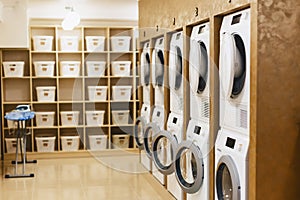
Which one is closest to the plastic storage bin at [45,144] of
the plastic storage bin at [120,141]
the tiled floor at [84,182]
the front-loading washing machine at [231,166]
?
the tiled floor at [84,182]

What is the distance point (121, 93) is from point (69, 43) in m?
1.27

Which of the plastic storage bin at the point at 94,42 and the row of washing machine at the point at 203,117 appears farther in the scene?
the plastic storage bin at the point at 94,42

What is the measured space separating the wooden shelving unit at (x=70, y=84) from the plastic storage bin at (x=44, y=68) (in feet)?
0.36

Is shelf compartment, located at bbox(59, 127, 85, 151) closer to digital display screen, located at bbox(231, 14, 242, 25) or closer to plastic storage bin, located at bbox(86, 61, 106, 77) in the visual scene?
plastic storage bin, located at bbox(86, 61, 106, 77)

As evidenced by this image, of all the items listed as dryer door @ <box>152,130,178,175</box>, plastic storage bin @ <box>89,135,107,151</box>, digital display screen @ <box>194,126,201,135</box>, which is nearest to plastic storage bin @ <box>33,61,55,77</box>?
plastic storage bin @ <box>89,135,107,151</box>

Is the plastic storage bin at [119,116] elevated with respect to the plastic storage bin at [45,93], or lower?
lower

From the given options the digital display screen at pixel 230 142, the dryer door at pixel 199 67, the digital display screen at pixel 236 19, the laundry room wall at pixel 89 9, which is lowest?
the digital display screen at pixel 230 142

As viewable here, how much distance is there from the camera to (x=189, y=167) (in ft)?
13.5

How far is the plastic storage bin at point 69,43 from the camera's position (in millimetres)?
7551

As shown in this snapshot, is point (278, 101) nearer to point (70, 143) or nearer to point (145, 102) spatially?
point (145, 102)

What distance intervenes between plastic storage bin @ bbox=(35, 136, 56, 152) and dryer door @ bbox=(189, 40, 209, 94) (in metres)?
4.14

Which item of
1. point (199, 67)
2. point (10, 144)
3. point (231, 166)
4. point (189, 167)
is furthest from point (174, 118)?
point (10, 144)

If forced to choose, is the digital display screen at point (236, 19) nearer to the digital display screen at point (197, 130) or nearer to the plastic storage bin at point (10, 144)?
the digital display screen at point (197, 130)

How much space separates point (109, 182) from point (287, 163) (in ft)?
11.3
